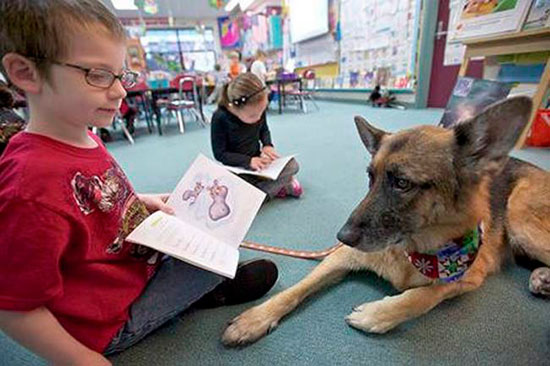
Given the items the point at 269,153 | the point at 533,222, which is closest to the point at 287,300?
the point at 533,222

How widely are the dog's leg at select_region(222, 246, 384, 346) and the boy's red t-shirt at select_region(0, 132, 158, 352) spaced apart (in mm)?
364

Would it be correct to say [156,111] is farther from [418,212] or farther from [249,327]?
[418,212]

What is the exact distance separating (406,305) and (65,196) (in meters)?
1.06

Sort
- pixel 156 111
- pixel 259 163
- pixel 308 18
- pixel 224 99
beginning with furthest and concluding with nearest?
pixel 308 18 → pixel 156 111 → pixel 224 99 → pixel 259 163

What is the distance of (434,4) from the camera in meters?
4.93

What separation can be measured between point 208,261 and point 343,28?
26.0 feet

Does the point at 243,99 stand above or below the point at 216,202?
above

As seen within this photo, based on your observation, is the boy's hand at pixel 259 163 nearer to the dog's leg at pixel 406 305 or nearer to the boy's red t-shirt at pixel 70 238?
the boy's red t-shirt at pixel 70 238

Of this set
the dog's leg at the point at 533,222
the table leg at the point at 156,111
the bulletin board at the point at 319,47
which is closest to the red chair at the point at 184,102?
the table leg at the point at 156,111

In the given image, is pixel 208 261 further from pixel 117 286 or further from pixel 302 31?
pixel 302 31

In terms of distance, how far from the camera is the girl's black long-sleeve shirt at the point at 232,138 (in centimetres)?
215

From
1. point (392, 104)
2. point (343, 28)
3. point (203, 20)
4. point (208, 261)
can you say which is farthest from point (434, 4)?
point (203, 20)

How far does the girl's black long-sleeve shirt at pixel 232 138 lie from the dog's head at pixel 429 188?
126 centimetres

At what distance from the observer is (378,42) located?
248 inches
